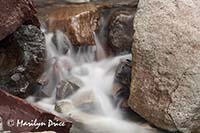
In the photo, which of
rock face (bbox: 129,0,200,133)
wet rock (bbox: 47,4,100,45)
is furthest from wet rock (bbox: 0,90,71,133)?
wet rock (bbox: 47,4,100,45)

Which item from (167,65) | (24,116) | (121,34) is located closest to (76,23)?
(121,34)

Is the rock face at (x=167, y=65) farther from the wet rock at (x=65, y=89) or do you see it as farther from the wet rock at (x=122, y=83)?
the wet rock at (x=65, y=89)

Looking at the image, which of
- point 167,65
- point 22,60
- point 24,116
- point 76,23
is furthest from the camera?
point 76,23

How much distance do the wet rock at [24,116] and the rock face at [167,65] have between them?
979mm

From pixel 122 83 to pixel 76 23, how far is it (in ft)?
4.22

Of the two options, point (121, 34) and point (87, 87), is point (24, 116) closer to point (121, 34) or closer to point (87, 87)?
point (87, 87)

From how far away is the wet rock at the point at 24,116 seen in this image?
4.21 meters

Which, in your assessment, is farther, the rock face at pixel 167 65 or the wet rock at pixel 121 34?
the wet rock at pixel 121 34

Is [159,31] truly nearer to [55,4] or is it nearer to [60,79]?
[60,79]

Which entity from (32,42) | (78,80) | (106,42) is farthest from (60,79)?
(106,42)

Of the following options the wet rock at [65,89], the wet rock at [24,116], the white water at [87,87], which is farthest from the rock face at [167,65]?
the wet rock at [24,116]

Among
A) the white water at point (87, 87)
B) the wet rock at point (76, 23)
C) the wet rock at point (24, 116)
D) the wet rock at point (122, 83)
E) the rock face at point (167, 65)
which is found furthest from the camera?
the wet rock at point (76, 23)

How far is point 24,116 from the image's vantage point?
4297mm

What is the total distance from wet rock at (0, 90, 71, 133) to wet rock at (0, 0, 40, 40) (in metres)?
1.28
